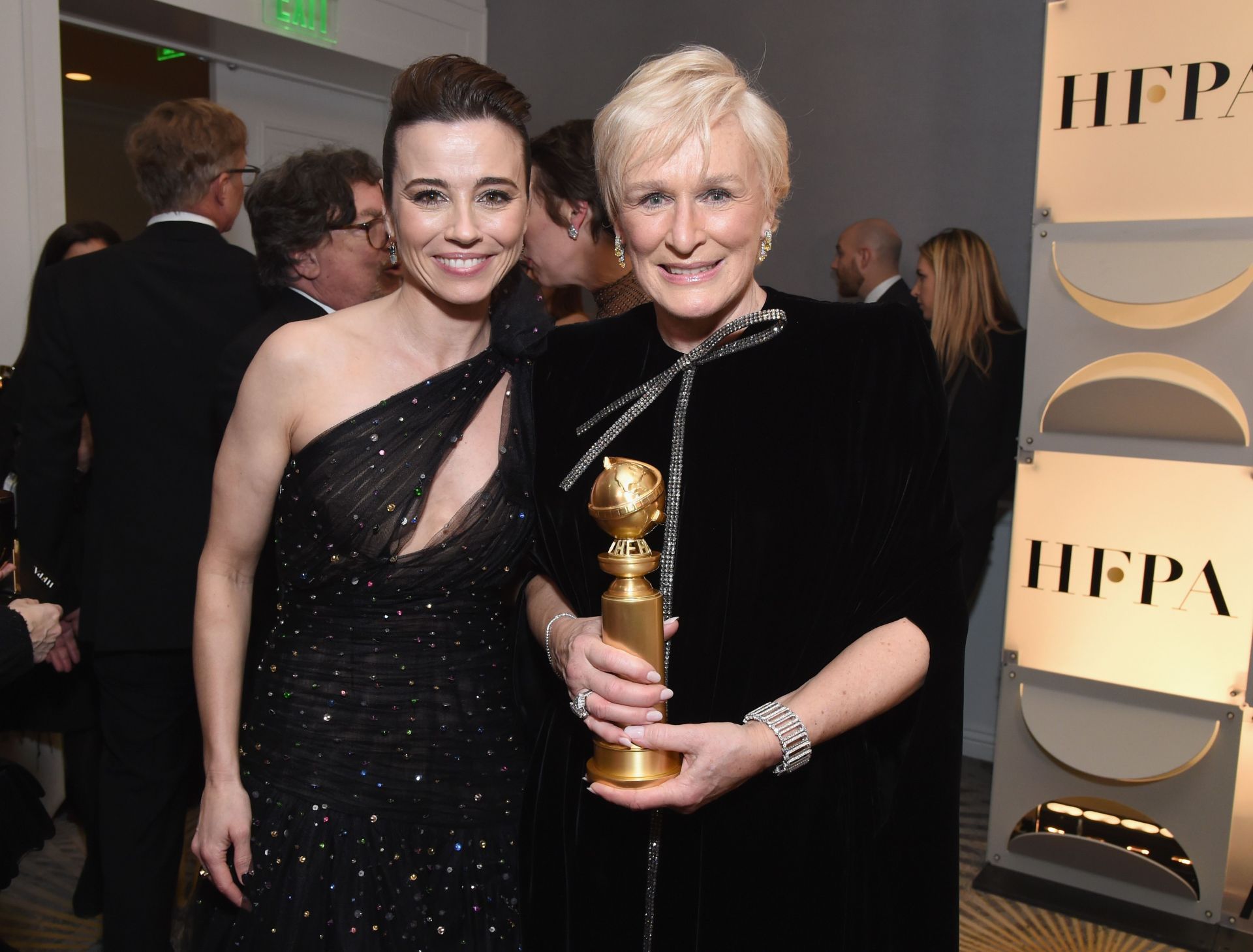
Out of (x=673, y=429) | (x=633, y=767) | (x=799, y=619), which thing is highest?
(x=673, y=429)

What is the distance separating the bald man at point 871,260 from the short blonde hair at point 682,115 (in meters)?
3.39

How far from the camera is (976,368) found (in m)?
4.23

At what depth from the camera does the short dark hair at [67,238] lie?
357cm

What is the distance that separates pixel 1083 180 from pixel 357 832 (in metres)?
2.78

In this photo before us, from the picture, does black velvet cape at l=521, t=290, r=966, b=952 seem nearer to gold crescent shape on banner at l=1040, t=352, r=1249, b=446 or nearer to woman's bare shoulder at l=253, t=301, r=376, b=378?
woman's bare shoulder at l=253, t=301, r=376, b=378

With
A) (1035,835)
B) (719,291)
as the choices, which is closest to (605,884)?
(719,291)

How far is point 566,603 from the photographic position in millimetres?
1616

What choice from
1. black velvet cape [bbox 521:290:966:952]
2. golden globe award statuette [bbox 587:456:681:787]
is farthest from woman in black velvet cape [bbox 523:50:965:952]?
golden globe award statuette [bbox 587:456:681:787]

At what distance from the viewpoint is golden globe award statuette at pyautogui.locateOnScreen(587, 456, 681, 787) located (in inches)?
44.9

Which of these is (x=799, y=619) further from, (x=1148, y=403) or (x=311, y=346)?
(x=1148, y=403)

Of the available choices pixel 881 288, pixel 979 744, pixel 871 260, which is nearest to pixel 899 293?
pixel 881 288

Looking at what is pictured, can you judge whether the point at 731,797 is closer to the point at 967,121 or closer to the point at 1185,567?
the point at 1185,567

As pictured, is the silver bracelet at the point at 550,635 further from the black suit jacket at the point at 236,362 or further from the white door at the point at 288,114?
the white door at the point at 288,114

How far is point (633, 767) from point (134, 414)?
2.06 metres
